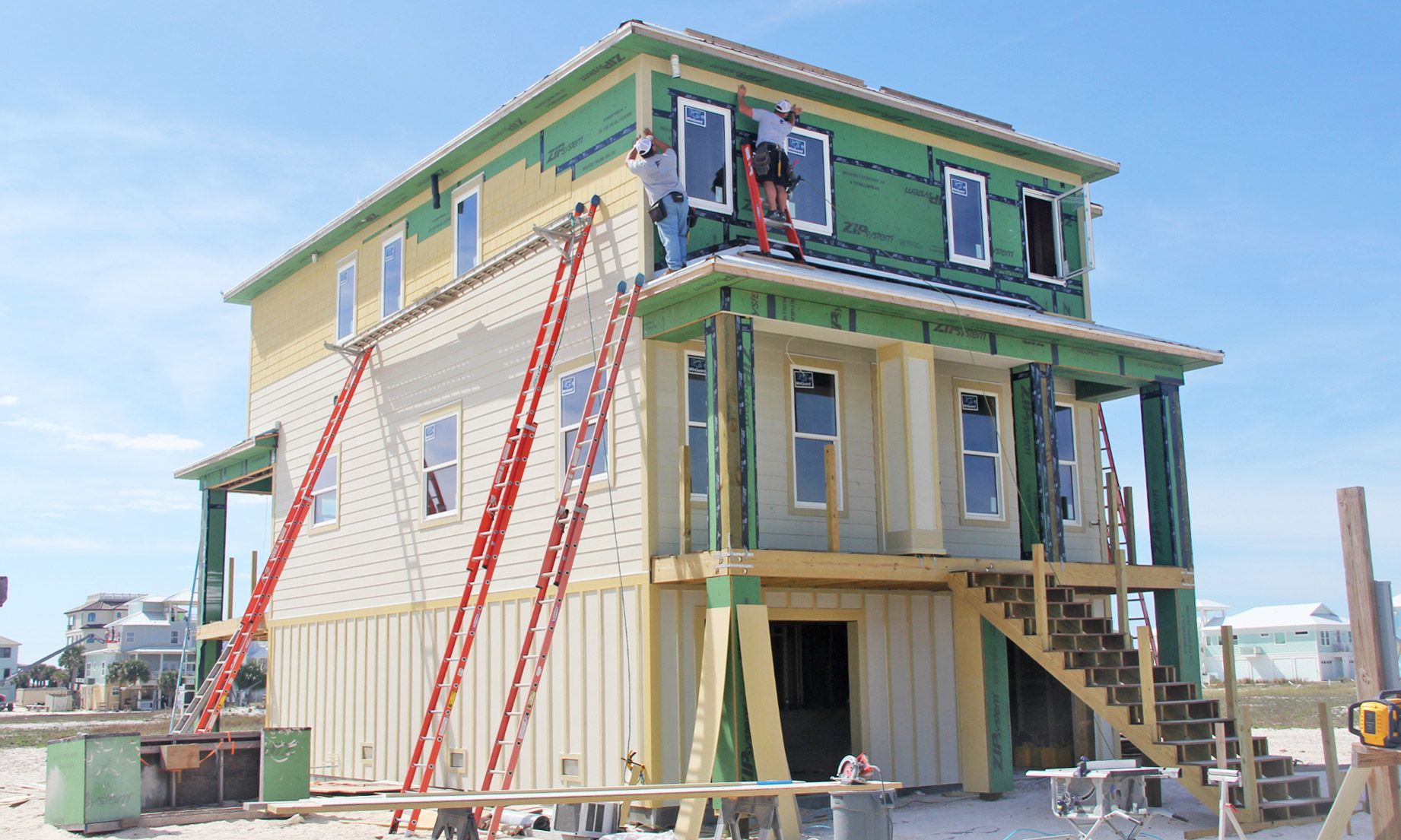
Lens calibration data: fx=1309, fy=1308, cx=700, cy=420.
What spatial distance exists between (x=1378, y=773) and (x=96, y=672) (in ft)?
299

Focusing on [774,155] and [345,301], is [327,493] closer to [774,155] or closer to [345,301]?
[345,301]

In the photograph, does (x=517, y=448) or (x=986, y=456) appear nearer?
(x=517, y=448)

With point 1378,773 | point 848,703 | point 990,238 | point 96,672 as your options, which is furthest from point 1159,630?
point 96,672

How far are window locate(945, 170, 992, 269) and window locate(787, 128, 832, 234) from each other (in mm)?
2246

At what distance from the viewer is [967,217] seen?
1847 centimetres

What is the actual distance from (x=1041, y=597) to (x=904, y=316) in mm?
3579

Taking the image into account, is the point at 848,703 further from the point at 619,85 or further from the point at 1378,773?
the point at 1378,773

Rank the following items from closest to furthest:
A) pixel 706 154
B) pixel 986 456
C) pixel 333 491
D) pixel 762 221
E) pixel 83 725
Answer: pixel 762 221
pixel 706 154
pixel 986 456
pixel 333 491
pixel 83 725

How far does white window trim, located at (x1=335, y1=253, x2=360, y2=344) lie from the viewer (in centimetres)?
2141

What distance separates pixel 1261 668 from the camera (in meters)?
71.6

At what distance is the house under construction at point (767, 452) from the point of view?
14.3 meters

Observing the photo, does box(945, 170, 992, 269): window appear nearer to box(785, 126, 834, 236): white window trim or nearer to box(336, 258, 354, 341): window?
box(785, 126, 834, 236): white window trim

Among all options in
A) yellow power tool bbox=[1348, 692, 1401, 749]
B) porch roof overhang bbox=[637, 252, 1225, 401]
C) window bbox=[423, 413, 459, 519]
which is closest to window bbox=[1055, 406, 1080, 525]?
porch roof overhang bbox=[637, 252, 1225, 401]

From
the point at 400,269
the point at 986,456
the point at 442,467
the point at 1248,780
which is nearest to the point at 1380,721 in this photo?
the point at 1248,780
